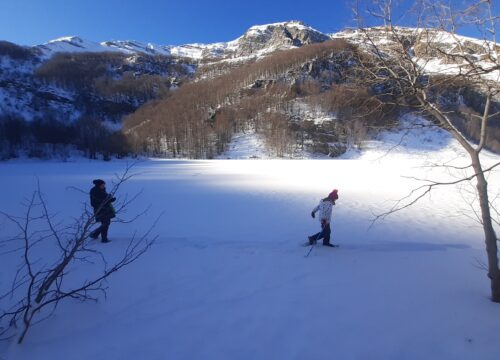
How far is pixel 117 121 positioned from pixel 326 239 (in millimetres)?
143051

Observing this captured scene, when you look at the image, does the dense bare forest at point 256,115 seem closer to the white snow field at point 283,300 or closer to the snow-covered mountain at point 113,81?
the snow-covered mountain at point 113,81

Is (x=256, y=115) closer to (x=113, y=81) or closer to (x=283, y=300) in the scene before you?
(x=283, y=300)

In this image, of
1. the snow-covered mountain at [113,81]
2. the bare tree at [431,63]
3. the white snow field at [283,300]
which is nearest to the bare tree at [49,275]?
the white snow field at [283,300]

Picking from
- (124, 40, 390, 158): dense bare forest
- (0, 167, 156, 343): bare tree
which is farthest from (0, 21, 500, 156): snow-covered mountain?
(0, 167, 156, 343): bare tree

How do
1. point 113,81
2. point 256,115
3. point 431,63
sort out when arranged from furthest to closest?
point 113,81
point 256,115
point 431,63

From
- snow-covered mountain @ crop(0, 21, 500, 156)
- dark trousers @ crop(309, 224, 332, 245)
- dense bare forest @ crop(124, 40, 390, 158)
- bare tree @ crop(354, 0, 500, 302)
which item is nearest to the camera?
bare tree @ crop(354, 0, 500, 302)

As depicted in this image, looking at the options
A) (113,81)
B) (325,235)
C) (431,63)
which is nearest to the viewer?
(431,63)

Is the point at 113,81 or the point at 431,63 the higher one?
the point at 113,81

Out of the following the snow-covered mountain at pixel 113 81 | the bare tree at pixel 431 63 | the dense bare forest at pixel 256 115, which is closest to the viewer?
the bare tree at pixel 431 63

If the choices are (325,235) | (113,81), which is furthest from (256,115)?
(113,81)

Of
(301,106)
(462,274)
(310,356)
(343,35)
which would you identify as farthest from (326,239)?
(301,106)

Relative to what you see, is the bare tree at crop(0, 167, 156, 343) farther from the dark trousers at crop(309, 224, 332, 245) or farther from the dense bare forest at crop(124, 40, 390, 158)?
the dense bare forest at crop(124, 40, 390, 158)

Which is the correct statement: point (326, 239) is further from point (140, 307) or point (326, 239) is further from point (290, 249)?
point (140, 307)

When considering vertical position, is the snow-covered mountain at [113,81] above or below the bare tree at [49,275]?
above
